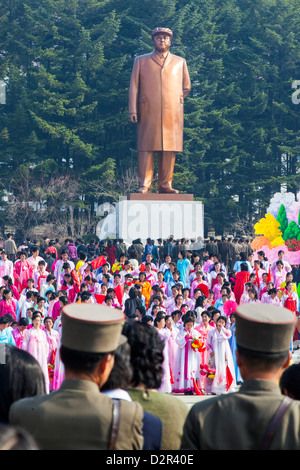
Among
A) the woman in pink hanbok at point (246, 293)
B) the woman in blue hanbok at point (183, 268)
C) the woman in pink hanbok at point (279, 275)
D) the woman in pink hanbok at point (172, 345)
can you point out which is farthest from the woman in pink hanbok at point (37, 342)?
the woman in blue hanbok at point (183, 268)

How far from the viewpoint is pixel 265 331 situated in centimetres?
256

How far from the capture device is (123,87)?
28594mm

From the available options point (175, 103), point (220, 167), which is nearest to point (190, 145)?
point (220, 167)

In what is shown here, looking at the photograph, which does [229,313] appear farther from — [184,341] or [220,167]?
[220,167]

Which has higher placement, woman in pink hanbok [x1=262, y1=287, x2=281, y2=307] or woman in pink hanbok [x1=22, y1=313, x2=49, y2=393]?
woman in pink hanbok [x1=262, y1=287, x2=281, y2=307]

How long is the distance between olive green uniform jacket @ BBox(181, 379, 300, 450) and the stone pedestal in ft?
49.4

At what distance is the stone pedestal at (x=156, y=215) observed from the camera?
17.6 metres

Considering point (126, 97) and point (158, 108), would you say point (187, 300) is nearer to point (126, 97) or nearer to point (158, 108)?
point (158, 108)

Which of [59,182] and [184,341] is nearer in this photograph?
[184,341]

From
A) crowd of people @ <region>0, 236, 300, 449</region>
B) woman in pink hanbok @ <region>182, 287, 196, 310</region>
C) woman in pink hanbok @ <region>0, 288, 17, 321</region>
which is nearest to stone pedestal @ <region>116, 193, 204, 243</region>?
crowd of people @ <region>0, 236, 300, 449</region>

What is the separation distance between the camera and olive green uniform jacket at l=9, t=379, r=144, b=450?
2.42 m

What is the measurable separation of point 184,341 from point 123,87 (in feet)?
68.6

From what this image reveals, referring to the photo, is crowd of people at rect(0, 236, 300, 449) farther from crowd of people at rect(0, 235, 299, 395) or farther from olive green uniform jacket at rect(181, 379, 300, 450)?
olive green uniform jacket at rect(181, 379, 300, 450)

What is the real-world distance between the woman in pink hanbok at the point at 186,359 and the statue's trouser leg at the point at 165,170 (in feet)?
30.4
